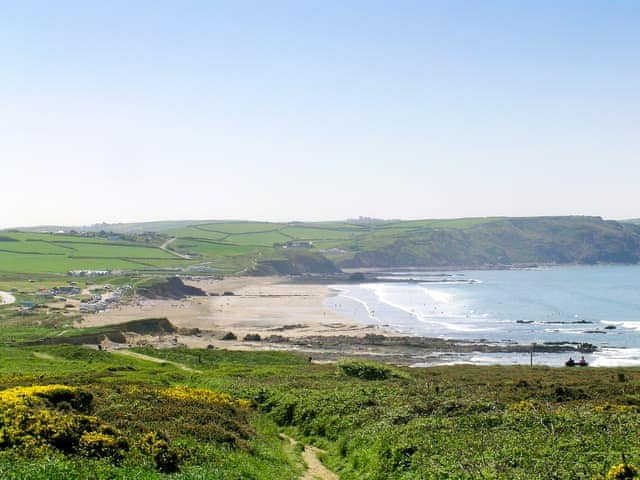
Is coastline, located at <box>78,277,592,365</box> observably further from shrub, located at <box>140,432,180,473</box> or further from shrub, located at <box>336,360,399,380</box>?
shrub, located at <box>140,432,180,473</box>

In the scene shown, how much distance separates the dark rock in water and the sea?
37.5m

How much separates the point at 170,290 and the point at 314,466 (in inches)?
5754

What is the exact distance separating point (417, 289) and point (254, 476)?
167993 mm

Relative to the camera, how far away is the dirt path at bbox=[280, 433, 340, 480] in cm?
2178

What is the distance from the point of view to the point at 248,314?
132 meters

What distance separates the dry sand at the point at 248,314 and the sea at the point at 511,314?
21.0 ft

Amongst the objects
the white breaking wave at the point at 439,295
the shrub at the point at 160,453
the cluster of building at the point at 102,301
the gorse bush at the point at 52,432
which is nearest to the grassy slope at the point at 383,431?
→ the shrub at the point at 160,453

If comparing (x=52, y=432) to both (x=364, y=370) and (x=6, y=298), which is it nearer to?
(x=364, y=370)

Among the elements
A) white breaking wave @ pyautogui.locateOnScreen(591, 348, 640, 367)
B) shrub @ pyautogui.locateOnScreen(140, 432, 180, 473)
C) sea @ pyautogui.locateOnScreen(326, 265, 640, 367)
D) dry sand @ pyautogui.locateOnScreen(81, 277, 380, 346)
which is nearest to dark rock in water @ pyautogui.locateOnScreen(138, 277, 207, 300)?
dry sand @ pyautogui.locateOnScreen(81, 277, 380, 346)

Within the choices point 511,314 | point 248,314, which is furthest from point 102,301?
point 511,314

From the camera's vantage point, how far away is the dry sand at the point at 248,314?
108938 mm

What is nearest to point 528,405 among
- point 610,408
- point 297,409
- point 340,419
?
point 610,408

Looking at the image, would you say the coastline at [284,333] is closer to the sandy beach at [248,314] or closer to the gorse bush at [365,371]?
the sandy beach at [248,314]

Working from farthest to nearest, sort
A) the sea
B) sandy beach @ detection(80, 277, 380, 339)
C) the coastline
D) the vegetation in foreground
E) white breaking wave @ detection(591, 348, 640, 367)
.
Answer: sandy beach @ detection(80, 277, 380, 339), the coastline, the sea, white breaking wave @ detection(591, 348, 640, 367), the vegetation in foreground
